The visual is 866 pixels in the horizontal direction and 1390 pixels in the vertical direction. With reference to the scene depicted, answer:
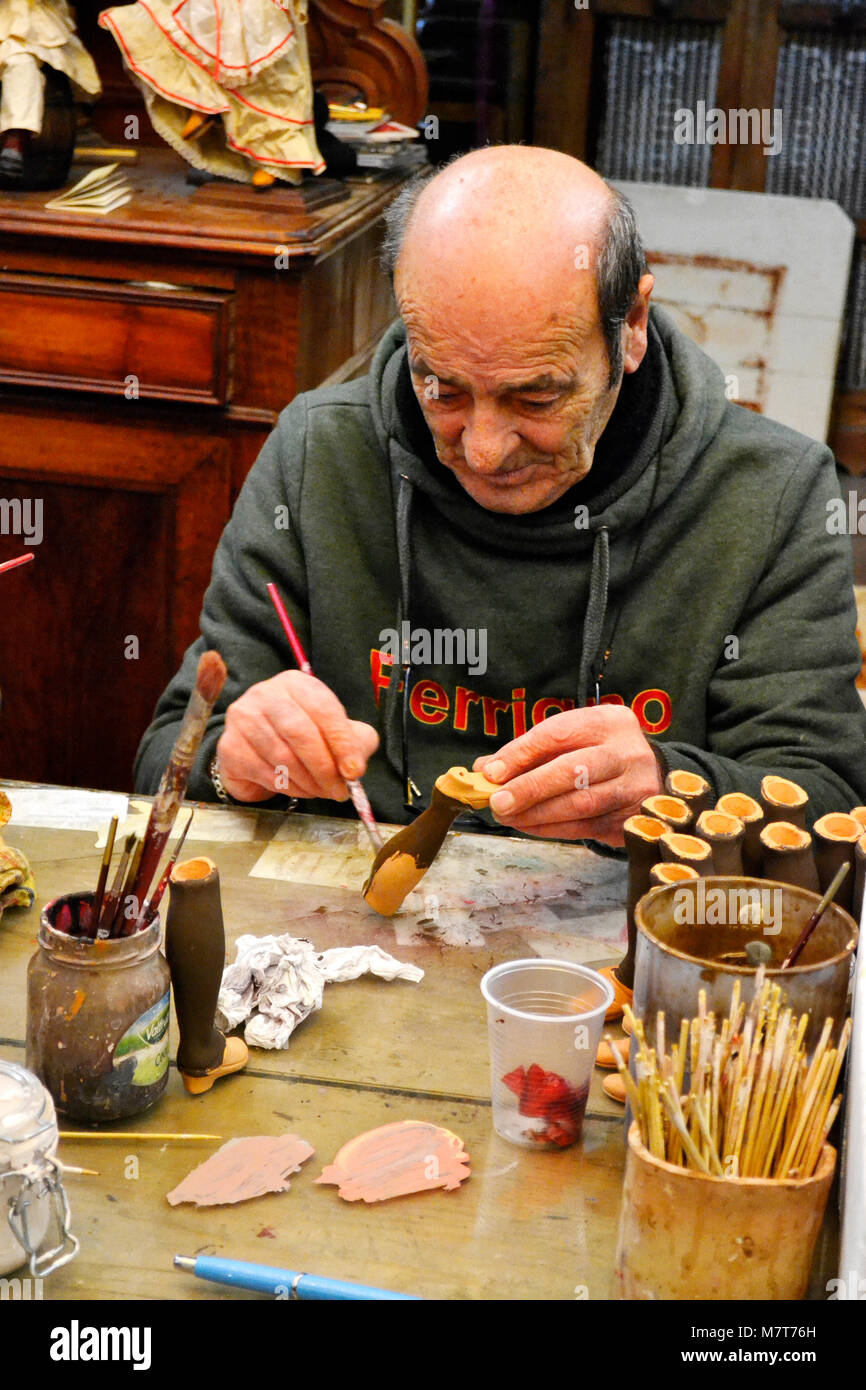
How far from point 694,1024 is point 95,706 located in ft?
7.44

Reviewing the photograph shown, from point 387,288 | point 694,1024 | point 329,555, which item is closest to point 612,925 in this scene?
point 694,1024

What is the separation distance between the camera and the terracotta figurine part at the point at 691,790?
1.43 m

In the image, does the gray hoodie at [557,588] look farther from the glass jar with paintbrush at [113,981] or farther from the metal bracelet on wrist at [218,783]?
the glass jar with paintbrush at [113,981]

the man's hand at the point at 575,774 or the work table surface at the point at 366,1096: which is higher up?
the man's hand at the point at 575,774

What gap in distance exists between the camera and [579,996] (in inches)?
53.3

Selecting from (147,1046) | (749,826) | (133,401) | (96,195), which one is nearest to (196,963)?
(147,1046)

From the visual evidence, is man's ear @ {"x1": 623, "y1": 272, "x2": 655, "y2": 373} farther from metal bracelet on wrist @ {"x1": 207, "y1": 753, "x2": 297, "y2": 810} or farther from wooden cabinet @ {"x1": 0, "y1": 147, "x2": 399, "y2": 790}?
wooden cabinet @ {"x1": 0, "y1": 147, "x2": 399, "y2": 790}

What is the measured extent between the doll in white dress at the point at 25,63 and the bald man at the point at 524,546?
42.5 inches

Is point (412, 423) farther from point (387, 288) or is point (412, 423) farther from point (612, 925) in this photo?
point (387, 288)

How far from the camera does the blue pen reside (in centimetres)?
108

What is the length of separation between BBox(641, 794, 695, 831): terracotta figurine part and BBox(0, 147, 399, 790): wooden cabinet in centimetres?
164

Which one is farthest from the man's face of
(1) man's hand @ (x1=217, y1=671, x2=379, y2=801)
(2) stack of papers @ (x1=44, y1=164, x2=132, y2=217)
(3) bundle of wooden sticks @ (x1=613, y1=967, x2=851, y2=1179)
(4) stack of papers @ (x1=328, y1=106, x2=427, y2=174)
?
(4) stack of papers @ (x1=328, y1=106, x2=427, y2=174)

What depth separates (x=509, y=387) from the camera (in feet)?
5.81

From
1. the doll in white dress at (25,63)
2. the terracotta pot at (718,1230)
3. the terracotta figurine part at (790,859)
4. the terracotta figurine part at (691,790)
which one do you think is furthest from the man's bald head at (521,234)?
the doll in white dress at (25,63)
